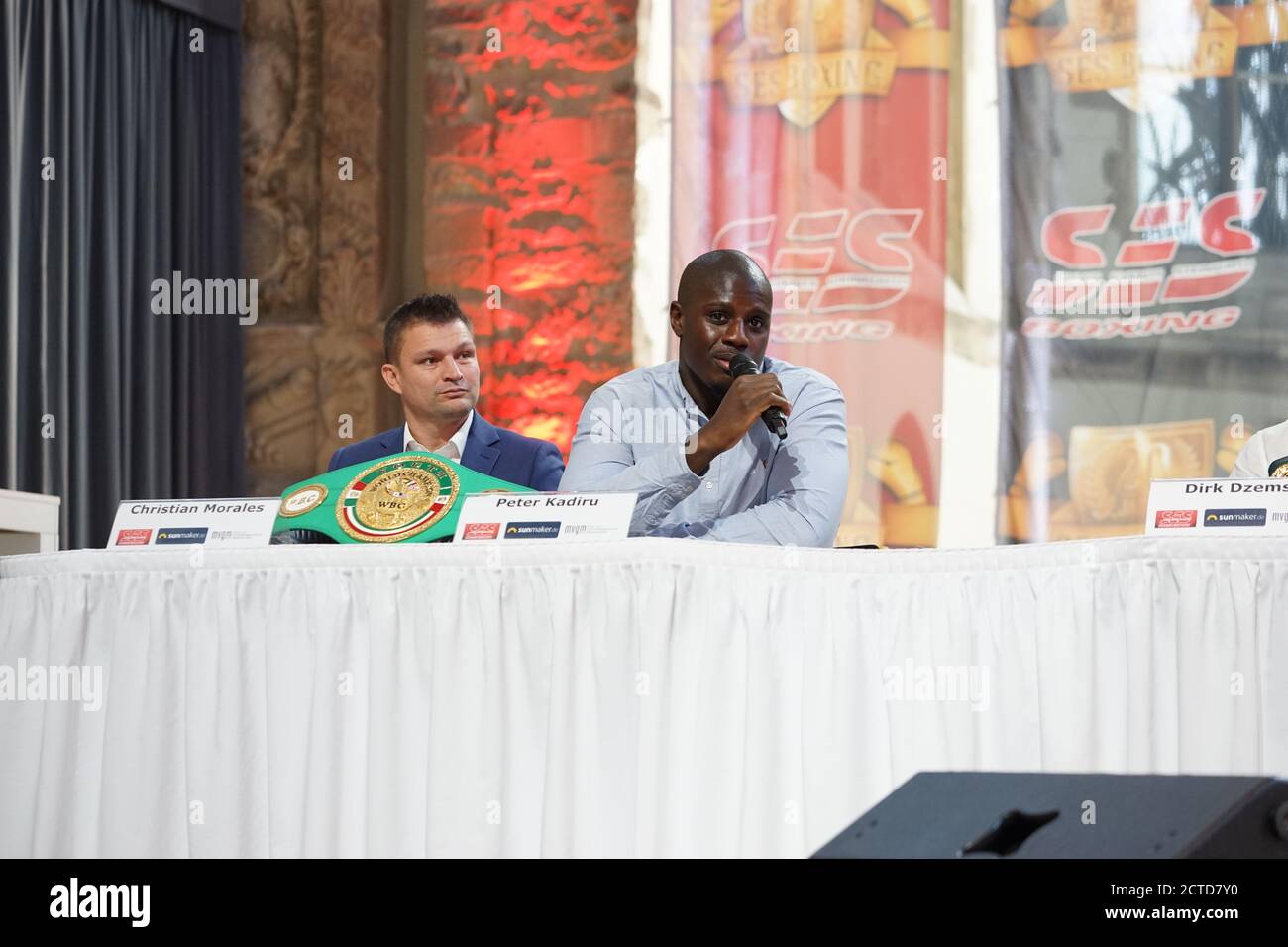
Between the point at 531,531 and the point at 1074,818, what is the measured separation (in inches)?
43.8

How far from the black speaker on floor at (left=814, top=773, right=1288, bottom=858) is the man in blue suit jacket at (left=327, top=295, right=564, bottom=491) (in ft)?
6.72

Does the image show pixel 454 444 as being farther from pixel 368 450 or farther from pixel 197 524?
pixel 197 524

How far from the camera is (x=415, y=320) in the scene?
124 inches

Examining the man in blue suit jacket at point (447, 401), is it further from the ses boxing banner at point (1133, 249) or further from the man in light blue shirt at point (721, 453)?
the ses boxing banner at point (1133, 249)

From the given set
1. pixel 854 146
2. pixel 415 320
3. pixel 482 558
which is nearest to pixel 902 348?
pixel 854 146

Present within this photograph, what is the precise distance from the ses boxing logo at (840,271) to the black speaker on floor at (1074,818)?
3565 millimetres

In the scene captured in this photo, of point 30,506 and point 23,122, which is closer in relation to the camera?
point 30,506

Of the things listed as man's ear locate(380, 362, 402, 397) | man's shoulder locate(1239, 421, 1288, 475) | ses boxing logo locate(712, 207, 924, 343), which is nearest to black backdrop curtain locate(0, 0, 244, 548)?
man's ear locate(380, 362, 402, 397)

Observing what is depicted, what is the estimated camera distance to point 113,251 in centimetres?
473

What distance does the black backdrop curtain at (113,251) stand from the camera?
4508mm

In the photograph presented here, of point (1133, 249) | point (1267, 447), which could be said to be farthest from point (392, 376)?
point (1133, 249)

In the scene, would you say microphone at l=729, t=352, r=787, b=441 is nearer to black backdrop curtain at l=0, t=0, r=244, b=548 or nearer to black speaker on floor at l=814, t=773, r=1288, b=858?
black speaker on floor at l=814, t=773, r=1288, b=858
